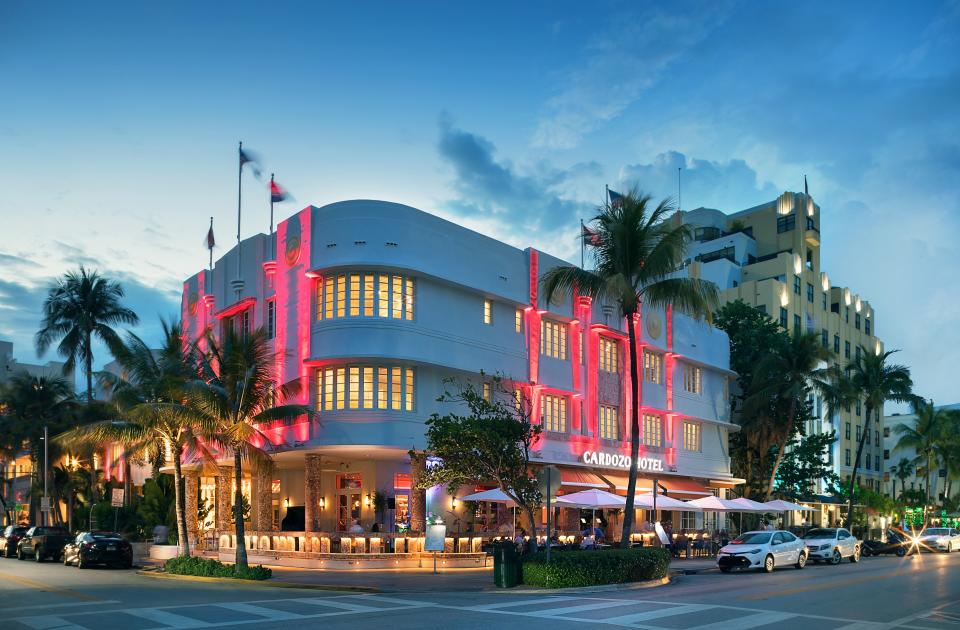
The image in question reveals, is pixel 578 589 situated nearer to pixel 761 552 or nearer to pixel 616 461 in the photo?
pixel 761 552

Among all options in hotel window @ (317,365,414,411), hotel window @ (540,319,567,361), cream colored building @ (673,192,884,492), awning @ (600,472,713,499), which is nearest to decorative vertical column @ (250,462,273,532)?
hotel window @ (317,365,414,411)

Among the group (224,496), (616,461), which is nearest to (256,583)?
(224,496)

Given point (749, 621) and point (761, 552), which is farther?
point (761, 552)

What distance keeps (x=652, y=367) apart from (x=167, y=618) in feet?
109

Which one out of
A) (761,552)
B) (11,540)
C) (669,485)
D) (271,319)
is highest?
(271,319)

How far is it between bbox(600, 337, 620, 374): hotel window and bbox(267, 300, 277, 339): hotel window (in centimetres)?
1550

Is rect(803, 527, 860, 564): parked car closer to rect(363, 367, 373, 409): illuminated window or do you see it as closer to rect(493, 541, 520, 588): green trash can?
rect(493, 541, 520, 588): green trash can

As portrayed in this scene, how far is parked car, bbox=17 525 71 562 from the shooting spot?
38.4 meters

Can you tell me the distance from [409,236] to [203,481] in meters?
17.8

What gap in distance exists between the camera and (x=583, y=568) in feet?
75.7

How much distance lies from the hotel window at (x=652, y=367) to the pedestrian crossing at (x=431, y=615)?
2621 centimetres

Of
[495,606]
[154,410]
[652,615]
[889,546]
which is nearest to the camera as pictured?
[652,615]

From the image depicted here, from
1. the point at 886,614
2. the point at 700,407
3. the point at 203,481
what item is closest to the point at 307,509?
the point at 203,481

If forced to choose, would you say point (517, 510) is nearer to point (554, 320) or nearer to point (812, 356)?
point (554, 320)
